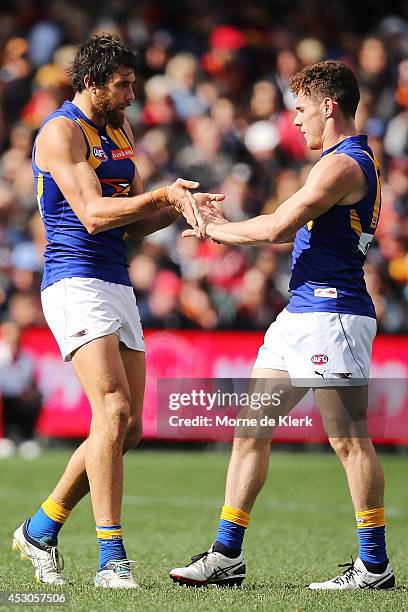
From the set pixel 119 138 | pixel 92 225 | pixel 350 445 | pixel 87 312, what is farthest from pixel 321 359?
pixel 119 138

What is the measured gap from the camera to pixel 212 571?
18.9 ft

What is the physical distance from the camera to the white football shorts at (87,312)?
566 centimetres

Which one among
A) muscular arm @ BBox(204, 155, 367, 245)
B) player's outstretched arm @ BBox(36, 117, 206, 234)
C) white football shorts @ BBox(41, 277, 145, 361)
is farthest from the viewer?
white football shorts @ BBox(41, 277, 145, 361)

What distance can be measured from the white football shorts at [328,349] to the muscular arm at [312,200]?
430 mm

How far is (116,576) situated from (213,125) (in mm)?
9931

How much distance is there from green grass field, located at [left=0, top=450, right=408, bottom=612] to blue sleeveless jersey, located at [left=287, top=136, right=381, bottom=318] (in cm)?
137

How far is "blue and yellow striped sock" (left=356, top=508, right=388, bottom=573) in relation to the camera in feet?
18.7

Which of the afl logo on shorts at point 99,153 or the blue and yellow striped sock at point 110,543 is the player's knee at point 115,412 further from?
the afl logo on shorts at point 99,153

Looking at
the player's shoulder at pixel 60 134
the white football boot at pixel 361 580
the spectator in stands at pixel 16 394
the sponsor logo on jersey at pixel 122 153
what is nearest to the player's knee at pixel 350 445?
the white football boot at pixel 361 580

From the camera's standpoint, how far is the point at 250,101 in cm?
1557

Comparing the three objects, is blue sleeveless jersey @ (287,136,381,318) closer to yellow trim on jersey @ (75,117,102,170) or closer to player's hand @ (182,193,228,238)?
player's hand @ (182,193,228,238)

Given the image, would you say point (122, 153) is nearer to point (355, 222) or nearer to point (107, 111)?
point (107, 111)

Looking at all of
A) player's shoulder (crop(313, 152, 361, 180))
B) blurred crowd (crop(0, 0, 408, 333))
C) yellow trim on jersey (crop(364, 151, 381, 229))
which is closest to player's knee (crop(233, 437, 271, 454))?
yellow trim on jersey (crop(364, 151, 381, 229))

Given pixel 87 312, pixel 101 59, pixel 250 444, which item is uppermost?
pixel 101 59
